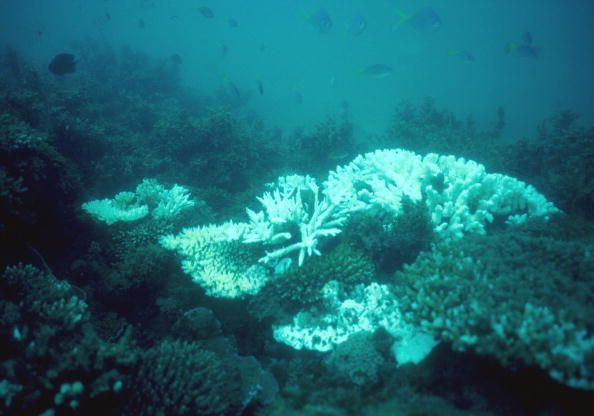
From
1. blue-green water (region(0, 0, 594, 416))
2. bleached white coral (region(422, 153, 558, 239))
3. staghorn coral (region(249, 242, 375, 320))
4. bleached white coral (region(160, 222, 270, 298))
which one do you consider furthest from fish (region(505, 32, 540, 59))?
bleached white coral (region(160, 222, 270, 298))

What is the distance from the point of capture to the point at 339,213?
4.23 m

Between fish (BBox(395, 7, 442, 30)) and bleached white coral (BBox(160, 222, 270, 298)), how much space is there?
11666 mm

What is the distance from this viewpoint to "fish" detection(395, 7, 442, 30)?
38.6 feet

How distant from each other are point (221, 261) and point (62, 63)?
24.5ft

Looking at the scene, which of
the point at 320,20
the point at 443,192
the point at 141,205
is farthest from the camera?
the point at 320,20

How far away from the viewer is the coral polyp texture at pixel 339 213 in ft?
13.0

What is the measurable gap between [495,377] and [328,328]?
1.59 m

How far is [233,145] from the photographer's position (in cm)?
949

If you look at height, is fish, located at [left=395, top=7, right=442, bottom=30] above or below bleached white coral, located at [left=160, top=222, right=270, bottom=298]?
above

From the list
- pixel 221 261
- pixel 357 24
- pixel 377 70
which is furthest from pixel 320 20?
pixel 221 261

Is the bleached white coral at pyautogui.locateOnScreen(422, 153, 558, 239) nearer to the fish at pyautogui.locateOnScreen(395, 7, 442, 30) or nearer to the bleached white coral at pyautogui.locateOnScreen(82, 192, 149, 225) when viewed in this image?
the bleached white coral at pyautogui.locateOnScreen(82, 192, 149, 225)

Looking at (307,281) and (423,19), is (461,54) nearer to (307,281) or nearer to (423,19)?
(423,19)

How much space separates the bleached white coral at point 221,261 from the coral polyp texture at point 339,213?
0.01 m

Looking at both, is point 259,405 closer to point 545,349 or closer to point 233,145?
point 545,349
